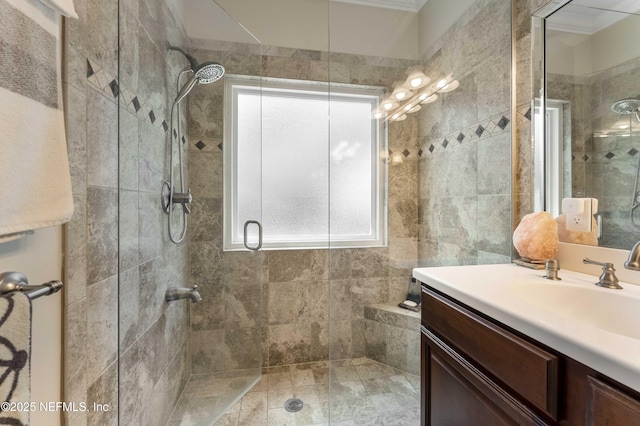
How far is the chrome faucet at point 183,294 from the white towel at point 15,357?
910 millimetres

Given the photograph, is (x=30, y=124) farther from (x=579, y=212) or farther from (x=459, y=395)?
(x=579, y=212)

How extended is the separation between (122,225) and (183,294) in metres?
0.64

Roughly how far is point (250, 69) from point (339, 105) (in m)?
0.71

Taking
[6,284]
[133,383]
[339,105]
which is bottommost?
[133,383]

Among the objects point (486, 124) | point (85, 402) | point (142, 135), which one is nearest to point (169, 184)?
point (142, 135)

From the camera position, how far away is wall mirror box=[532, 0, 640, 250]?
0.93 metres

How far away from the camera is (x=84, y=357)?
0.81 m

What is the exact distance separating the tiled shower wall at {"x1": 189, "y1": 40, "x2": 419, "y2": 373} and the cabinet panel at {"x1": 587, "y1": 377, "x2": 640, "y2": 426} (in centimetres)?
126

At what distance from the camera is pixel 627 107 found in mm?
935

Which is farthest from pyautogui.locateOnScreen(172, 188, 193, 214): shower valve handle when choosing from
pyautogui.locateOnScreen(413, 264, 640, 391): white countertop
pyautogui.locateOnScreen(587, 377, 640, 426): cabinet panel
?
pyautogui.locateOnScreen(587, 377, 640, 426): cabinet panel

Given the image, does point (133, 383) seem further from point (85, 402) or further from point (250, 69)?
point (250, 69)

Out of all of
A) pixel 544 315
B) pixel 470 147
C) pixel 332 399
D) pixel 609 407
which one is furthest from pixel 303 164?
pixel 609 407

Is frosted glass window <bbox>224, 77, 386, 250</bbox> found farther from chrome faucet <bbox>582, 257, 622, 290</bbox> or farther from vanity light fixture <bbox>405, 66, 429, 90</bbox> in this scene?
chrome faucet <bbox>582, 257, 622, 290</bbox>

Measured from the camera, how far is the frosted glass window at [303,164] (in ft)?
5.93
